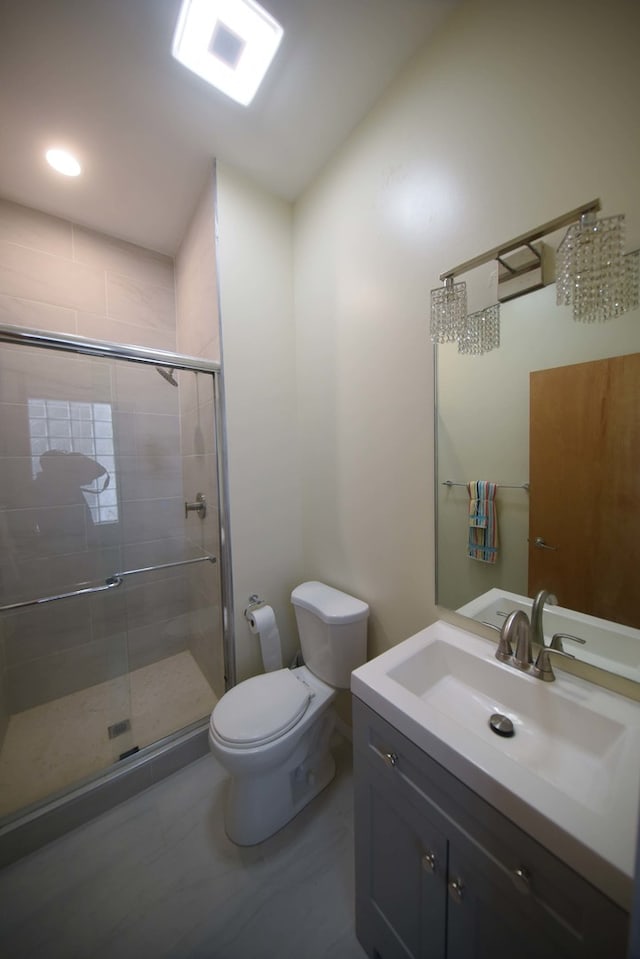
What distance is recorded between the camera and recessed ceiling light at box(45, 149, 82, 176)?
1423 mm

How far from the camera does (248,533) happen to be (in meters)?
1.62

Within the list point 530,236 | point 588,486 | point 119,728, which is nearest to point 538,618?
point 588,486

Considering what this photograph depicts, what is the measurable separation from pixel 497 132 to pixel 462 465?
97 centimetres

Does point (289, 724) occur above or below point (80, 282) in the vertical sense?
below

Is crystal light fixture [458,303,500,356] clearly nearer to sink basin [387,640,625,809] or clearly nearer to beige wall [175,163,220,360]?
sink basin [387,640,625,809]

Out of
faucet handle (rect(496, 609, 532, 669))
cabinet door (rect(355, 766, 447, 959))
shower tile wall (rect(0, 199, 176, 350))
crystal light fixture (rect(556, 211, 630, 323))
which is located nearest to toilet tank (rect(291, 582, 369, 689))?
cabinet door (rect(355, 766, 447, 959))

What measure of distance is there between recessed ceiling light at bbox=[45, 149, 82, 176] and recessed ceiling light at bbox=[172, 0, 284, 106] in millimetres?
750

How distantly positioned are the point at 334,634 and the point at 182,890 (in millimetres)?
925

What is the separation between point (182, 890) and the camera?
41.4 inches

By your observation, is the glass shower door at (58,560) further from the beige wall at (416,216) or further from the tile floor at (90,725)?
the beige wall at (416,216)

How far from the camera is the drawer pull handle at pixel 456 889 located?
62 centimetres

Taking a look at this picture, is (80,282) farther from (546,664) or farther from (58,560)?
(546,664)

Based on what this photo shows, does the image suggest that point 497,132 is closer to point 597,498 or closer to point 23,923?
point 597,498

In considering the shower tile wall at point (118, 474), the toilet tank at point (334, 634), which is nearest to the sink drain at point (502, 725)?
the toilet tank at point (334, 634)
